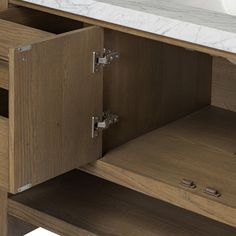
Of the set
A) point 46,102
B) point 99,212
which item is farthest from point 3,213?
point 46,102

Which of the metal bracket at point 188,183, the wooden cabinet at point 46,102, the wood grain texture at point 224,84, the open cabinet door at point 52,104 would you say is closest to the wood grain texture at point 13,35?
the wooden cabinet at point 46,102

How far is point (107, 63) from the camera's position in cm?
185

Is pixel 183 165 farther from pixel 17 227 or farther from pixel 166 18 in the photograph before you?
pixel 17 227

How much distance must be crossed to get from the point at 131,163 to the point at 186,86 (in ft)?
0.96

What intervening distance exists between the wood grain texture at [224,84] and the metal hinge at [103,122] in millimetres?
415

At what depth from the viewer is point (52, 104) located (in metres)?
1.76

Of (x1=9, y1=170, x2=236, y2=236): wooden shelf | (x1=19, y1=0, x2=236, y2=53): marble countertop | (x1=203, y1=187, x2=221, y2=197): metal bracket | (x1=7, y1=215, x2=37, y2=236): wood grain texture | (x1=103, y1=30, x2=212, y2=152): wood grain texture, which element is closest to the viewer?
(x1=19, y1=0, x2=236, y2=53): marble countertop

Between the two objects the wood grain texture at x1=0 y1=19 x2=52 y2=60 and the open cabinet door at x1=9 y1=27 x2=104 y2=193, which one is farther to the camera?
the wood grain texture at x1=0 y1=19 x2=52 y2=60

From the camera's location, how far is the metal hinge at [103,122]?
1882mm

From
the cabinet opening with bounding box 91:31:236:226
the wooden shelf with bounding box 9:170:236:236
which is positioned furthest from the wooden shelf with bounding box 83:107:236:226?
the wooden shelf with bounding box 9:170:236:236

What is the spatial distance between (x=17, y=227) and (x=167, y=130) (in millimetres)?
423

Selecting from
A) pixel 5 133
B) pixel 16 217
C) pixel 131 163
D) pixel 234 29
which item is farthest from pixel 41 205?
pixel 234 29

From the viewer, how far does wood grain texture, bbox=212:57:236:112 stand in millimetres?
2250

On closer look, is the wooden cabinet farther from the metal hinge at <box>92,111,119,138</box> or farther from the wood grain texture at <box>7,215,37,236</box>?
the wood grain texture at <box>7,215,37,236</box>
